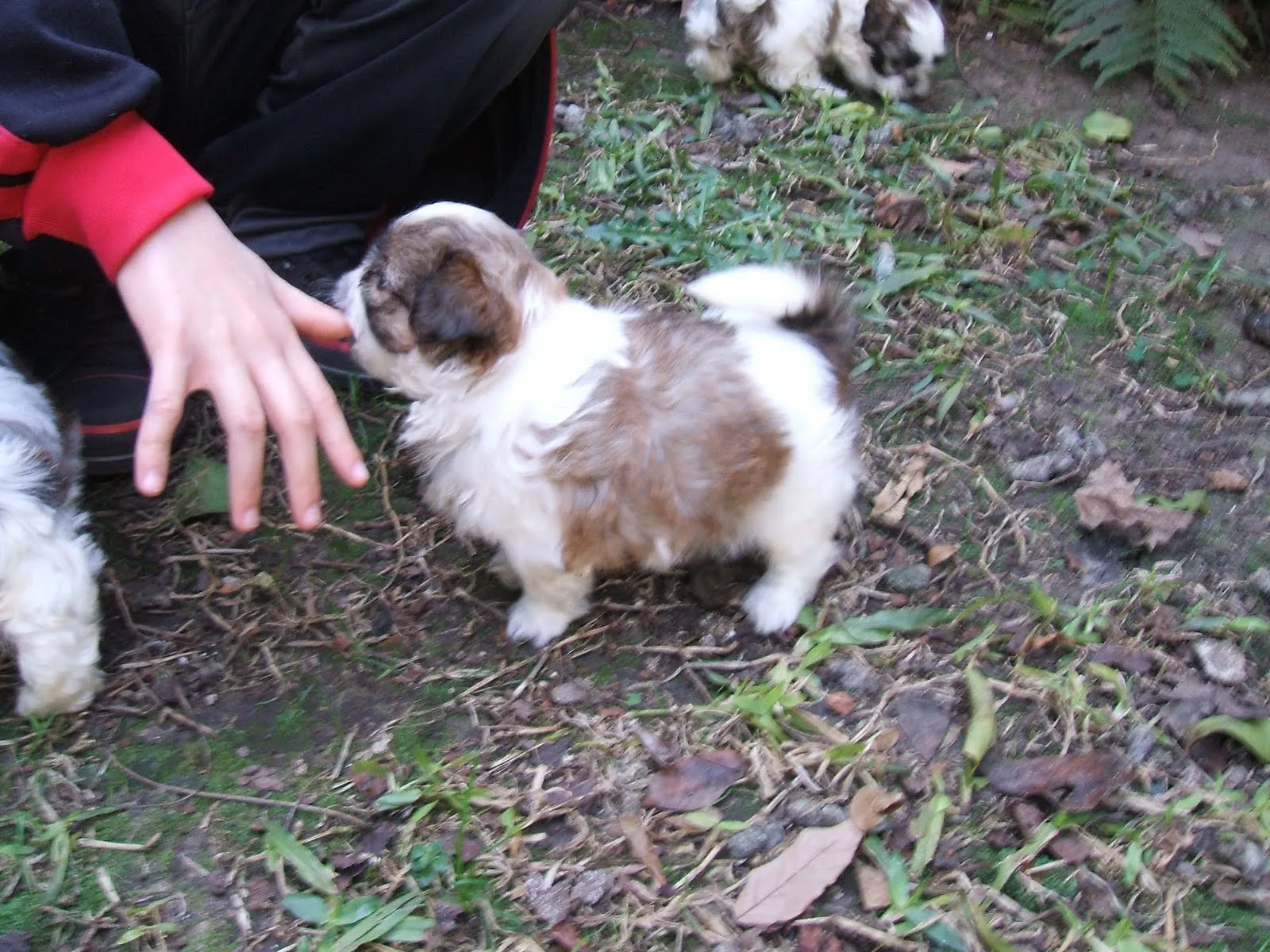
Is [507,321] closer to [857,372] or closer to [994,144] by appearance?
[857,372]

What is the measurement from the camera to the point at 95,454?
2932mm

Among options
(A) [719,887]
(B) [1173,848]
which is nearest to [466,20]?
(A) [719,887]

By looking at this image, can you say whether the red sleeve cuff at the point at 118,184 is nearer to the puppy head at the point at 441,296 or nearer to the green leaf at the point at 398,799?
the puppy head at the point at 441,296

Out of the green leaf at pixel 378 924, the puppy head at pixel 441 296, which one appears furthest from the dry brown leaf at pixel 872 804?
the puppy head at pixel 441 296

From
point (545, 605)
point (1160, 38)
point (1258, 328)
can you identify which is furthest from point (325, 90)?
point (1160, 38)

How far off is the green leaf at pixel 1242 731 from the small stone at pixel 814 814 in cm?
82

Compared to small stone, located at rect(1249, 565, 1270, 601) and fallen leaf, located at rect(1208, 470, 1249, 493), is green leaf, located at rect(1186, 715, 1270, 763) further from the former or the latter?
fallen leaf, located at rect(1208, 470, 1249, 493)

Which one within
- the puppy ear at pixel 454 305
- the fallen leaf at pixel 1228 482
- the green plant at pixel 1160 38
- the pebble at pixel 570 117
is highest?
the green plant at pixel 1160 38

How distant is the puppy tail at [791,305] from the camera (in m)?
2.70

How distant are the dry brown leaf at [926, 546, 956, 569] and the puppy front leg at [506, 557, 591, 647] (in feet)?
2.95

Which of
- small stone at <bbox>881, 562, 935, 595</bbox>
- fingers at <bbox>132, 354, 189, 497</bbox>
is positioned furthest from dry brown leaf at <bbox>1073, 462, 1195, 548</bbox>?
fingers at <bbox>132, 354, 189, 497</bbox>

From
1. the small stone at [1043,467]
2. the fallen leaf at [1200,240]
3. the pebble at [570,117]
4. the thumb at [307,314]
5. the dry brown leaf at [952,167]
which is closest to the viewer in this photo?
the thumb at [307,314]

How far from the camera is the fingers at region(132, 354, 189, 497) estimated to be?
1.77m

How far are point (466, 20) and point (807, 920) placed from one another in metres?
2.37
